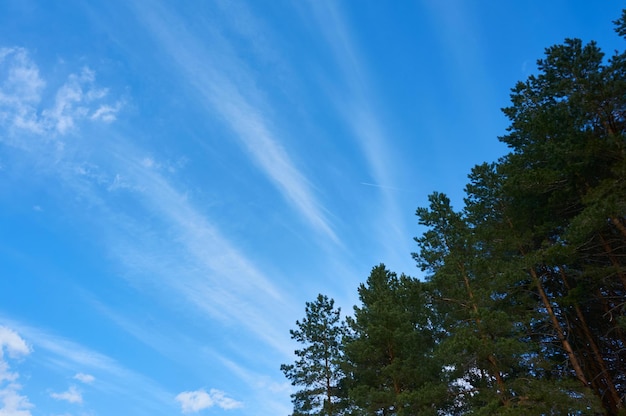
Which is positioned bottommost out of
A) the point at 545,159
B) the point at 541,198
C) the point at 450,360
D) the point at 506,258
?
the point at 450,360

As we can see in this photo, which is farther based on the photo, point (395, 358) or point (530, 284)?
point (395, 358)

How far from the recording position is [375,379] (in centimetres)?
2042

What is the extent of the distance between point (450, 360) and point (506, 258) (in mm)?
6538

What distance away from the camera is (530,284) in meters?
17.3

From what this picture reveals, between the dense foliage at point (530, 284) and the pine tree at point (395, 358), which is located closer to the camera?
the dense foliage at point (530, 284)

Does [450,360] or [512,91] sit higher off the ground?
[512,91]

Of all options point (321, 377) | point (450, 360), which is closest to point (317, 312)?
point (321, 377)

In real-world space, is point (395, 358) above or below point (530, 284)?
below

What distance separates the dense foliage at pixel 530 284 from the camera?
15070mm

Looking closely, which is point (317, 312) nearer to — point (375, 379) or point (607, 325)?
point (375, 379)

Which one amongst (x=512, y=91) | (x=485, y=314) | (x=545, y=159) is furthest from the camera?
(x=512, y=91)

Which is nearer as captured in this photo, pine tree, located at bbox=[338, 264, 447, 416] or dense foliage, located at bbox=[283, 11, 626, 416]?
dense foliage, located at bbox=[283, 11, 626, 416]

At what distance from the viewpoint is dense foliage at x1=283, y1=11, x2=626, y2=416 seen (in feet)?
49.4

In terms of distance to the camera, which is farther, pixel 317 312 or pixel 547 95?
pixel 317 312
